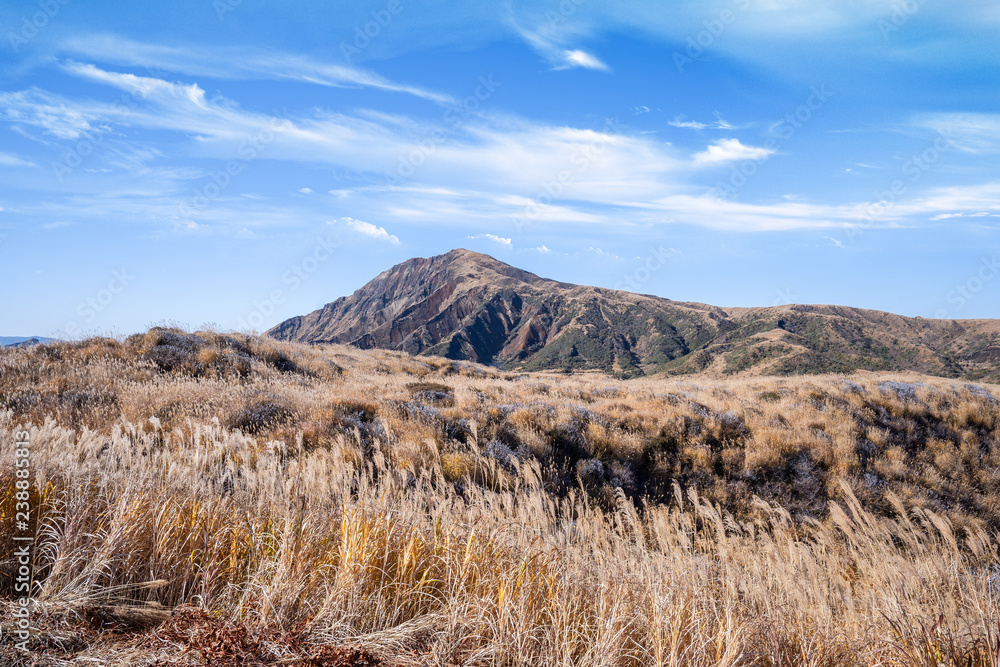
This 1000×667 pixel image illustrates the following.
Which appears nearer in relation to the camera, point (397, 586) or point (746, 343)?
point (397, 586)

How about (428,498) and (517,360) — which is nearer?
(428,498)

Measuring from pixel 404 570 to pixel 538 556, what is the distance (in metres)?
0.94

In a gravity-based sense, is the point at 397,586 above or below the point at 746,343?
below

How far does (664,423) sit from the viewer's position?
12.0m

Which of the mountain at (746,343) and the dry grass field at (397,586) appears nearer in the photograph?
the dry grass field at (397,586)

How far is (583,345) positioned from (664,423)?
162m

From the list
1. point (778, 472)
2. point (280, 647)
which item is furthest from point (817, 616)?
point (778, 472)

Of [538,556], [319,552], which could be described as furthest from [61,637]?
[538,556]

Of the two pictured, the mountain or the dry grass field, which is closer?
the dry grass field

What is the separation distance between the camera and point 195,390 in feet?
33.0

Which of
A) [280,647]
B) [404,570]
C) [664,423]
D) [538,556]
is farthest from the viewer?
[664,423]

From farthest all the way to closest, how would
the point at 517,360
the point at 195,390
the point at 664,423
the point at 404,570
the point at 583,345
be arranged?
the point at 517,360
the point at 583,345
the point at 664,423
the point at 195,390
the point at 404,570

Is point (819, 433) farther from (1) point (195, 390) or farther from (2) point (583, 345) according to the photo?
(2) point (583, 345)

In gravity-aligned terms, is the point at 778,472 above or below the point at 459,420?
below
